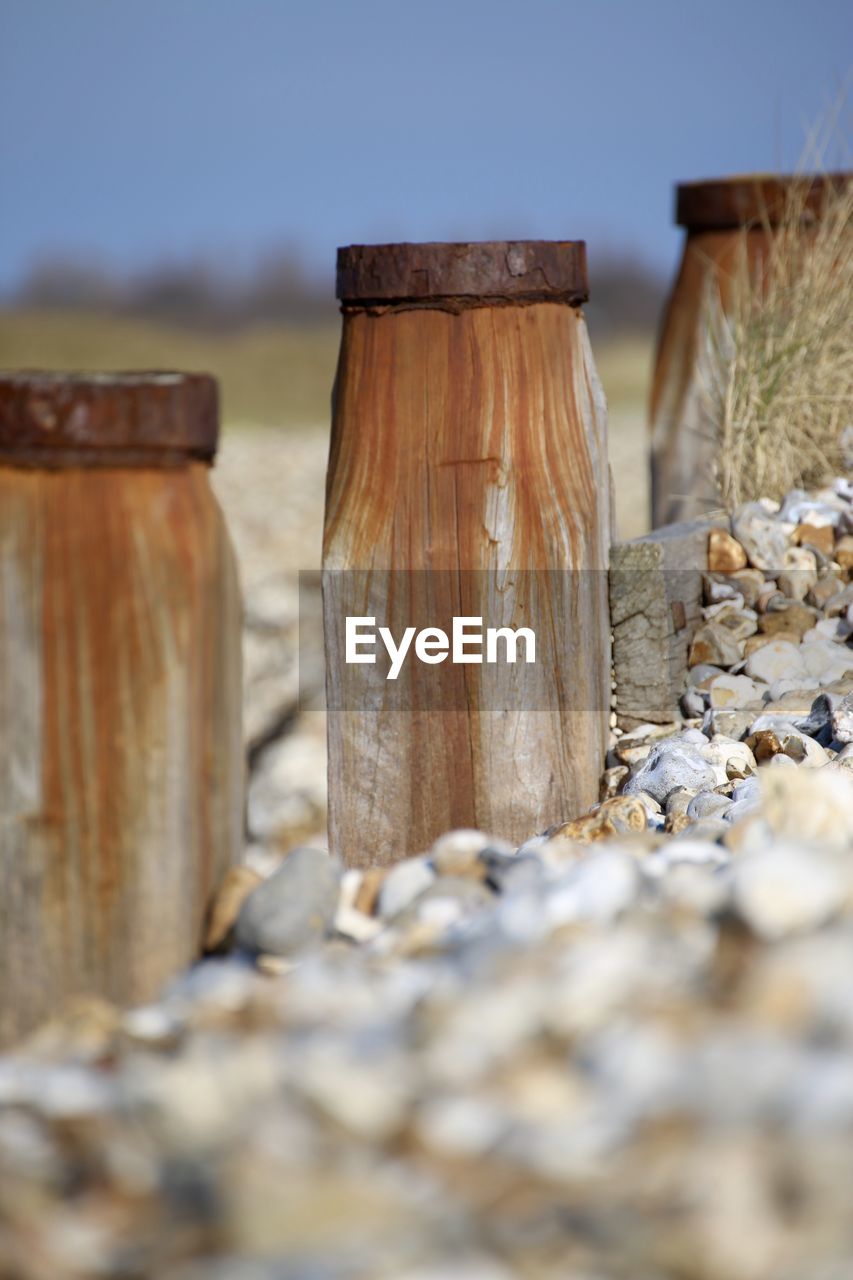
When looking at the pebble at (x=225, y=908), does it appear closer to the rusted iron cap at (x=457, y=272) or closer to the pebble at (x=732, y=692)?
the rusted iron cap at (x=457, y=272)

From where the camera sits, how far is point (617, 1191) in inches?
49.1

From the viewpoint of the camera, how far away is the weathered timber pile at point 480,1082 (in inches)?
47.6

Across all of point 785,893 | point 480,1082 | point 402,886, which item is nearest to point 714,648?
point 402,886

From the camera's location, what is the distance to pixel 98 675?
1797 millimetres

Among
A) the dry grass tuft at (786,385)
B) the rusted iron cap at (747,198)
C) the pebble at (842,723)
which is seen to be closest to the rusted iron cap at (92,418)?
the pebble at (842,723)

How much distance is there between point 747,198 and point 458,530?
117 inches

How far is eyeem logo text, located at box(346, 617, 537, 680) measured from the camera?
254 centimetres

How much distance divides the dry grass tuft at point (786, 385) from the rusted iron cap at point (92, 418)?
2.52 meters

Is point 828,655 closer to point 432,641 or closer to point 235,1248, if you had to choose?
point 432,641

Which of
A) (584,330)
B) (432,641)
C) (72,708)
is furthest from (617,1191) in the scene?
(584,330)

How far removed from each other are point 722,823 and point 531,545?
22.6 inches

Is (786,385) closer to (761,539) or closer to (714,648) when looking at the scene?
(761,539)

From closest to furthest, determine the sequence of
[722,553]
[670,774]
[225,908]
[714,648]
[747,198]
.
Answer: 1. [225,908]
2. [670,774]
3. [714,648]
4. [722,553]
5. [747,198]

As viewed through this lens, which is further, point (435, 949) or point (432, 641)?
point (432, 641)
